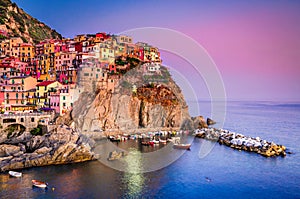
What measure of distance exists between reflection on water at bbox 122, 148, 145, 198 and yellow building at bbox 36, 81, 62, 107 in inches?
667

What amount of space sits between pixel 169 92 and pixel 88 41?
19.3 metres

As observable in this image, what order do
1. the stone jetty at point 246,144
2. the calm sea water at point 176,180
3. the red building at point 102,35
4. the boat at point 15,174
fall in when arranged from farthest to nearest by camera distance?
the red building at point 102,35, the stone jetty at point 246,144, the boat at point 15,174, the calm sea water at point 176,180

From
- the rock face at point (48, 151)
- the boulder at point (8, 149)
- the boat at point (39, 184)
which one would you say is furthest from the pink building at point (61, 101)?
the boat at point (39, 184)

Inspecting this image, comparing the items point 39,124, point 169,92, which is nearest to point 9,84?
point 39,124

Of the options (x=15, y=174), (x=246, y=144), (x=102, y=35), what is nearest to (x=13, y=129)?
A: (x=15, y=174)

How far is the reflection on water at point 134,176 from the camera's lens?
24.0 meters

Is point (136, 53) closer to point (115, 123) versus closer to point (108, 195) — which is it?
point (115, 123)

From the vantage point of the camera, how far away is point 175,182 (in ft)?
87.2

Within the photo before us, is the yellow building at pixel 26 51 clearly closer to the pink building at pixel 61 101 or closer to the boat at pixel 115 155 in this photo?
the pink building at pixel 61 101

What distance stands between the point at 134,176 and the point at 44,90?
24076mm

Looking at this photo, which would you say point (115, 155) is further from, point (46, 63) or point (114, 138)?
point (46, 63)

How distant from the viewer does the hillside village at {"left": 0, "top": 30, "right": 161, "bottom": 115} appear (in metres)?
43.6

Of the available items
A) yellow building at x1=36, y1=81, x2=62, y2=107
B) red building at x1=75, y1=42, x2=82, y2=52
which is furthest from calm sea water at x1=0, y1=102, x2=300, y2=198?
red building at x1=75, y1=42, x2=82, y2=52

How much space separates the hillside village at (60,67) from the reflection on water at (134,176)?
14.7 metres
